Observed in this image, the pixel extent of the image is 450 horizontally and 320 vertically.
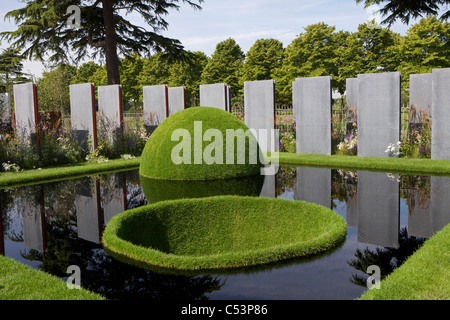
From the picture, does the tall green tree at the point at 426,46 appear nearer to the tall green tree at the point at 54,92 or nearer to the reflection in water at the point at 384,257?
the tall green tree at the point at 54,92

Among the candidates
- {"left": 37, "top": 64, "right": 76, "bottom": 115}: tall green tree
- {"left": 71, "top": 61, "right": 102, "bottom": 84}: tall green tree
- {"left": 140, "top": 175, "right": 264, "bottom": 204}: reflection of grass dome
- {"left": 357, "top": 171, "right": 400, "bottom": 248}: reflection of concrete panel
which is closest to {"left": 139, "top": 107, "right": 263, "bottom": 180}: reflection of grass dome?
{"left": 140, "top": 175, "right": 264, "bottom": 204}: reflection of grass dome

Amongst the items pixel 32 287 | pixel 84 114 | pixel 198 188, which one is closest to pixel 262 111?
pixel 84 114

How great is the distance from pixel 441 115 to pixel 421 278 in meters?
9.55

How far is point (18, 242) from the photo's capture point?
20.3ft

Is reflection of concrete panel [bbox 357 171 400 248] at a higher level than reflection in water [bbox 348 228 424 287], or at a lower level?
higher

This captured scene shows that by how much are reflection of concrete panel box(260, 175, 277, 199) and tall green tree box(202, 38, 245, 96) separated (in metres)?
37.7

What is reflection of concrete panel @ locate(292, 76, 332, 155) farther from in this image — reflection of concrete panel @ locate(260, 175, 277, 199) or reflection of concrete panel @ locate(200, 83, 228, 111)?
reflection of concrete panel @ locate(260, 175, 277, 199)

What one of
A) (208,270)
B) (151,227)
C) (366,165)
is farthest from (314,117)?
(208,270)

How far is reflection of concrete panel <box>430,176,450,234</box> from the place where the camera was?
21.1ft

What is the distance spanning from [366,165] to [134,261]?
8496mm

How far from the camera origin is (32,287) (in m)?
4.29

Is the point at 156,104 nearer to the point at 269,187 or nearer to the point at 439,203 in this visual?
the point at 269,187

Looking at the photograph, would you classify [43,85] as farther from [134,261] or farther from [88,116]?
[134,261]

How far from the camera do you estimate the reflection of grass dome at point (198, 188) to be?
8.55 m
